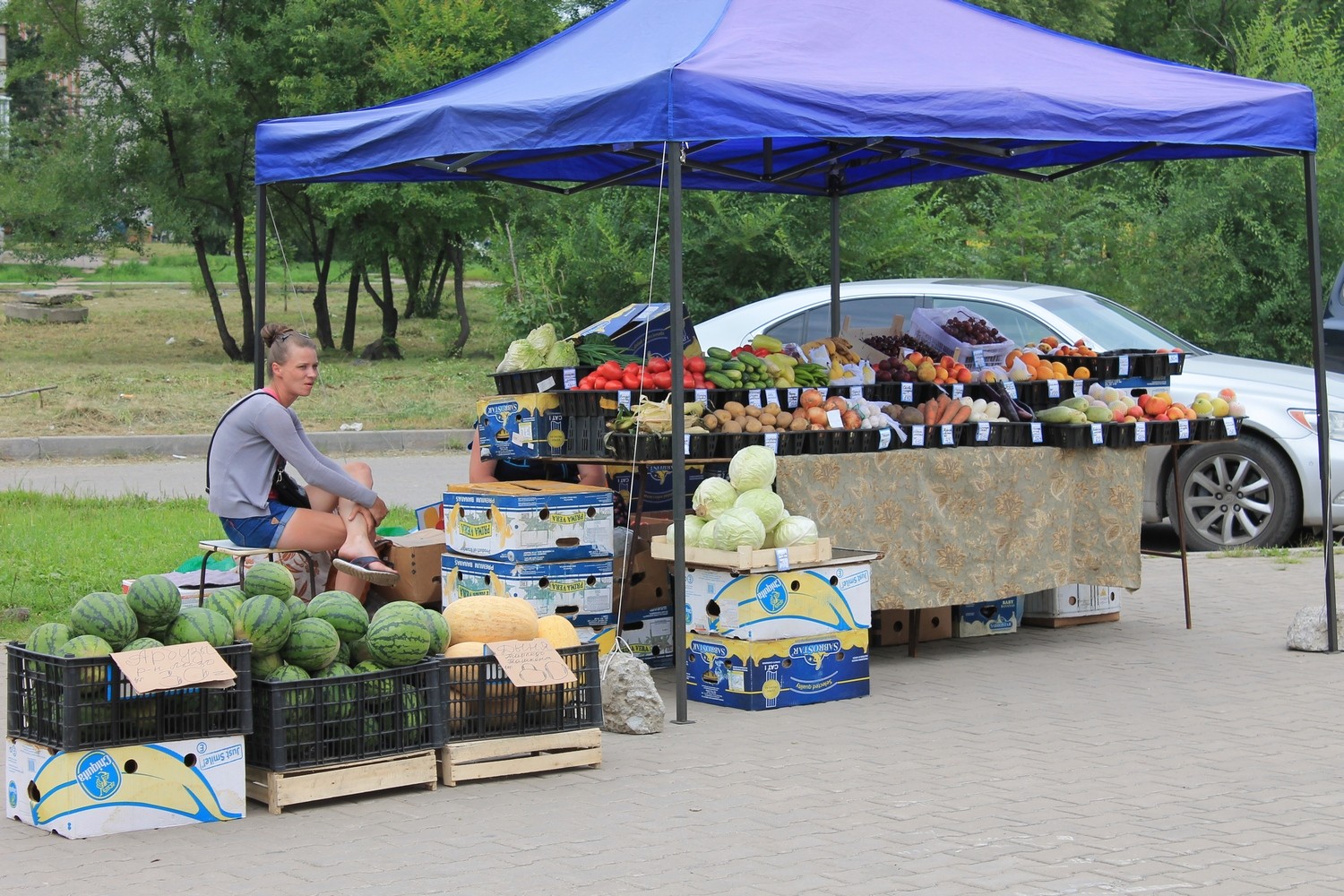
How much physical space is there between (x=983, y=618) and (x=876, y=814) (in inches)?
141

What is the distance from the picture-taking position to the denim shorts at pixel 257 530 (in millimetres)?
7586

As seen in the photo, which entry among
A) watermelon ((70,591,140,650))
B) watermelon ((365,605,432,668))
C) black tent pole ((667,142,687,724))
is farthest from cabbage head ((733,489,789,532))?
watermelon ((70,591,140,650))

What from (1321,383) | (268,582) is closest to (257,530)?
(268,582)

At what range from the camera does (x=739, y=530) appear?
6.87 metres

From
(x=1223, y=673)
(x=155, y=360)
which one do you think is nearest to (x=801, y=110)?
(x=1223, y=673)

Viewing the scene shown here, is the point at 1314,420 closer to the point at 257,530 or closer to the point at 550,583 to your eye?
the point at 550,583

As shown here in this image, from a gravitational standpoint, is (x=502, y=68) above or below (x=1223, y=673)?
above

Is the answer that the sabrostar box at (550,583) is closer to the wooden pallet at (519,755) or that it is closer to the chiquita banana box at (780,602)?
the chiquita banana box at (780,602)

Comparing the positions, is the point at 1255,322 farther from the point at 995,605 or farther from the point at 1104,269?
the point at 995,605

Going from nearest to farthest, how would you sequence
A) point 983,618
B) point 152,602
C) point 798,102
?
point 152,602
point 798,102
point 983,618

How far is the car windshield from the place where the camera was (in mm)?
11086

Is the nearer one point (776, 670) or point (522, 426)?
point (776, 670)

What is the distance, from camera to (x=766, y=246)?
16891 mm

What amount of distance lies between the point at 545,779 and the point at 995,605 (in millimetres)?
3717
